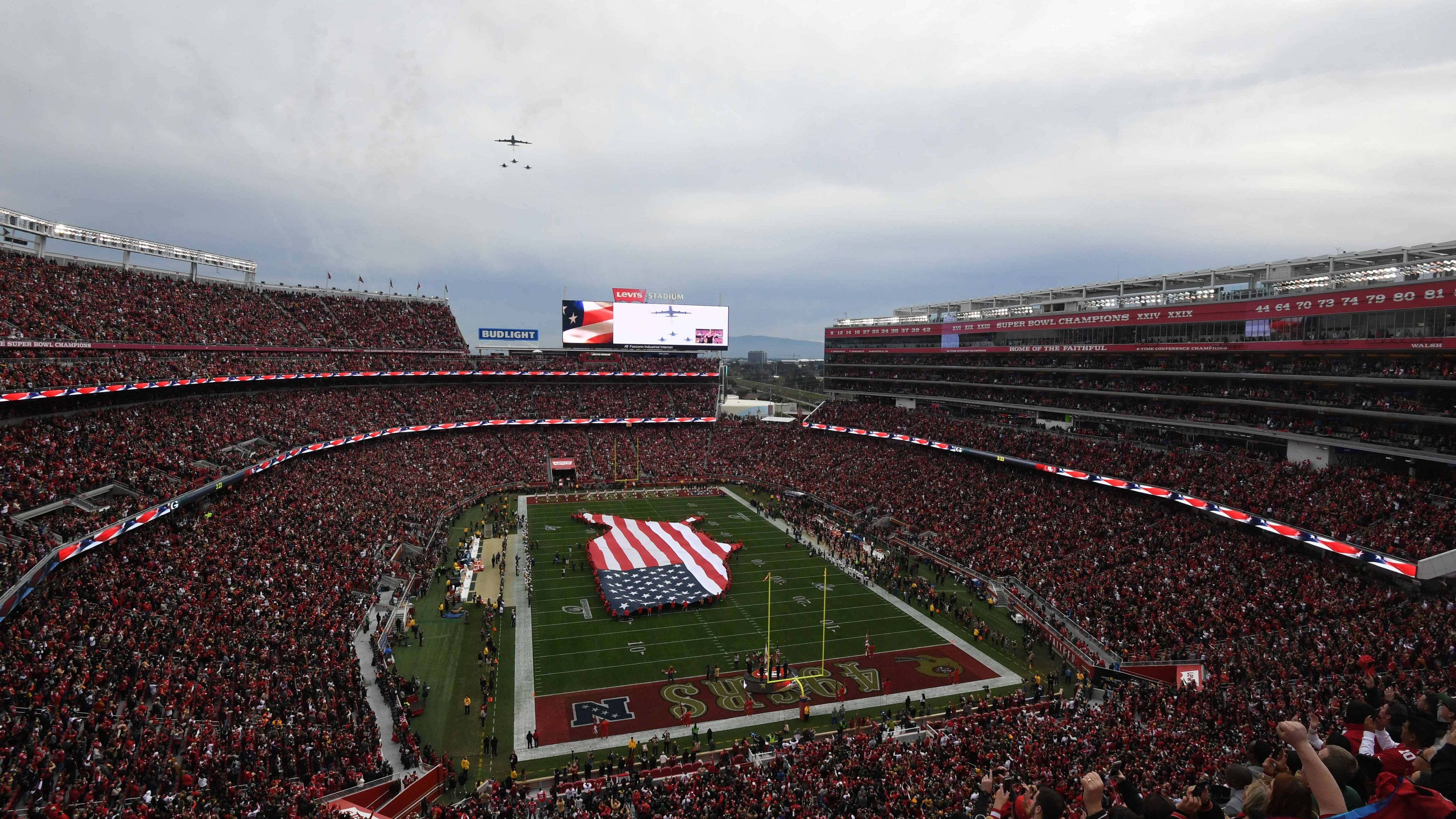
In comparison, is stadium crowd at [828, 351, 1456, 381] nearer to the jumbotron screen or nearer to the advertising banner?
the advertising banner

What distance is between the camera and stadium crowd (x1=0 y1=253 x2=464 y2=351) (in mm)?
32031

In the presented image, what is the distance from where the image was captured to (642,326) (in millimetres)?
67000

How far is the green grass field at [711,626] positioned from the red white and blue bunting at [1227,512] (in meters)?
13.1

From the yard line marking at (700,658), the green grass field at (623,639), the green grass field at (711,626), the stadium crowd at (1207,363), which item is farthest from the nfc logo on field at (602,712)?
the stadium crowd at (1207,363)

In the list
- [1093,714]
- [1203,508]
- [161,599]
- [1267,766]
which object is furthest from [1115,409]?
[161,599]

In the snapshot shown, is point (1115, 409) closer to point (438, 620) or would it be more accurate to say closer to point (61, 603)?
point (438, 620)

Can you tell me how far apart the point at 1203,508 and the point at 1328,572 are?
18.3 ft

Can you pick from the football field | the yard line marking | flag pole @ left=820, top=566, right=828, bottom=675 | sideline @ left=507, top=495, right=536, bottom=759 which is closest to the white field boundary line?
sideline @ left=507, top=495, right=536, bottom=759

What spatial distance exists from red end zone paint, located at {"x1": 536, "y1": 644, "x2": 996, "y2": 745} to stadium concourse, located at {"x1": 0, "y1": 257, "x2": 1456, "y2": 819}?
6.11 feet

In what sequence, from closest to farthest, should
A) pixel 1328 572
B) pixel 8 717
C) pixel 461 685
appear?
pixel 8 717
pixel 461 685
pixel 1328 572

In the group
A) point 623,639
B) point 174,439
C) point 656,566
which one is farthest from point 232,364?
point 623,639

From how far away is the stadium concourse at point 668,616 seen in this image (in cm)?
1416

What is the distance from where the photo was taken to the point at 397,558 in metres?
33.4

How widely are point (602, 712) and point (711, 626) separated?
24.9 feet
